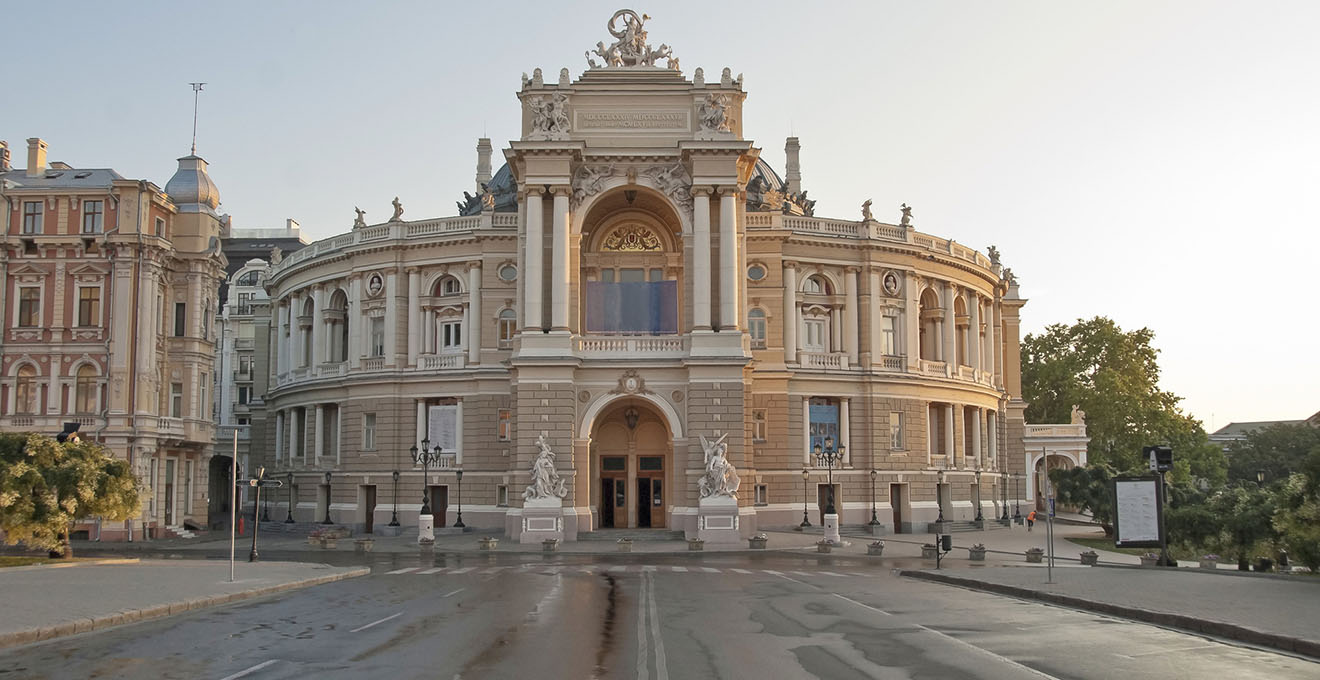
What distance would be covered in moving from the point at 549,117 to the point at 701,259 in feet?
31.1

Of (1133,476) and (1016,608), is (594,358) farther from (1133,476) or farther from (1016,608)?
(1016,608)

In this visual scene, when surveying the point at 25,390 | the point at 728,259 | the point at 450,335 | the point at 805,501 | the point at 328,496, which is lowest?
the point at 805,501

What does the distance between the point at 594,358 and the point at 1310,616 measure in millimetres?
34626

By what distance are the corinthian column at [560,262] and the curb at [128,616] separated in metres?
23.0

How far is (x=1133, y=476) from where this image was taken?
31984mm

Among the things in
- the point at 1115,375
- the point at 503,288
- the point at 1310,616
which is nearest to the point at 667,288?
the point at 503,288

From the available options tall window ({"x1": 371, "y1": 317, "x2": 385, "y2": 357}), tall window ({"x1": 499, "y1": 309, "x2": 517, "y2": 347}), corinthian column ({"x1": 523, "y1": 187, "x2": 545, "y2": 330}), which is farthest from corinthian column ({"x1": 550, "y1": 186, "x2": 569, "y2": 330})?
tall window ({"x1": 371, "y1": 317, "x2": 385, "y2": 357})

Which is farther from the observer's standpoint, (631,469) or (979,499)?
(979,499)

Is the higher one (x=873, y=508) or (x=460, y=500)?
(x=460, y=500)

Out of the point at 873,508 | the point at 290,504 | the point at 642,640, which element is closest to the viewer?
the point at 642,640

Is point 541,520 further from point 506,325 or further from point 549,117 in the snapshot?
Result: point 549,117

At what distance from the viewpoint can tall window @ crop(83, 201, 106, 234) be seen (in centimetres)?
5081

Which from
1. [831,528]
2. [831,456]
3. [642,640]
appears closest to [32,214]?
[831,528]

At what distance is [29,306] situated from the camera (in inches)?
2009
